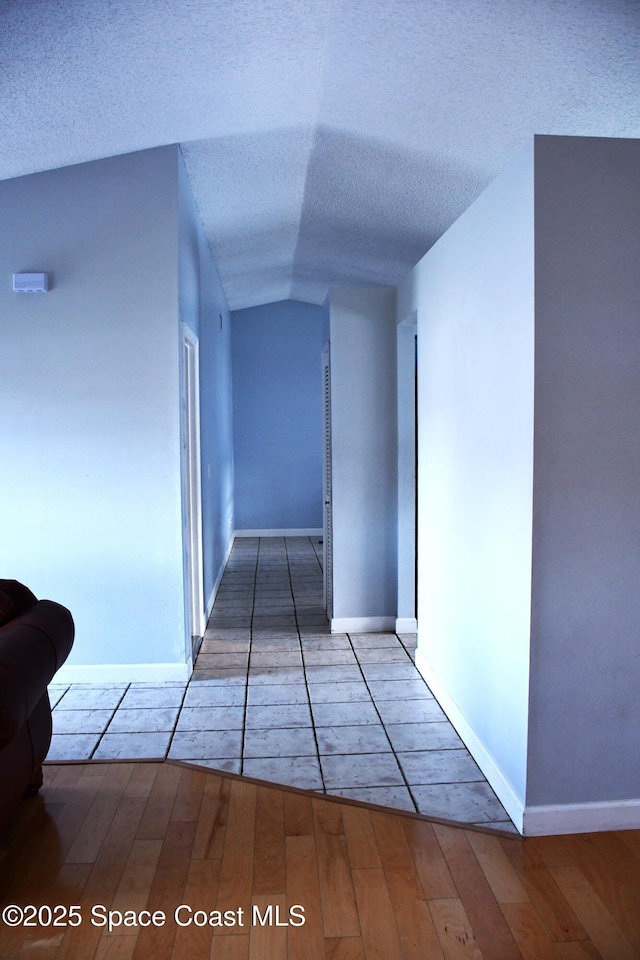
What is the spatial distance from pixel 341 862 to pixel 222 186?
3.74m

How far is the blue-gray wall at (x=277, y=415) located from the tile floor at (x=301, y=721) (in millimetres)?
4118

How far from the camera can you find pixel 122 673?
3.81 m

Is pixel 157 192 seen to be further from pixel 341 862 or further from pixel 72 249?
pixel 341 862

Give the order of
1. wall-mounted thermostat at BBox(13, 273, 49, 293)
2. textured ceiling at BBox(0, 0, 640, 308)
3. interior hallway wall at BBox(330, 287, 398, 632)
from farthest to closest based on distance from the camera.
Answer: interior hallway wall at BBox(330, 287, 398, 632), wall-mounted thermostat at BBox(13, 273, 49, 293), textured ceiling at BBox(0, 0, 640, 308)

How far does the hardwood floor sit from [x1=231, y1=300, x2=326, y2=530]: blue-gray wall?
247 inches

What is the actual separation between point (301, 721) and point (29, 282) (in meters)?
2.52

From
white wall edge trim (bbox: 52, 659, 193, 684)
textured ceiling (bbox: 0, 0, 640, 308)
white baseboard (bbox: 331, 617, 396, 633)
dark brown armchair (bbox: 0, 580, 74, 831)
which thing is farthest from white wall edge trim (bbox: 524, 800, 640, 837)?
textured ceiling (bbox: 0, 0, 640, 308)

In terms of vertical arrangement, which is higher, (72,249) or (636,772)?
(72,249)

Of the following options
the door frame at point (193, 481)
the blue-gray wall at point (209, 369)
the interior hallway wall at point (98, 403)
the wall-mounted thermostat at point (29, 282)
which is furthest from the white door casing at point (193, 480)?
the wall-mounted thermostat at point (29, 282)

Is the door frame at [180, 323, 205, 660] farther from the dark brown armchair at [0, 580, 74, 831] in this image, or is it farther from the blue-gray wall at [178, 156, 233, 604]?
the dark brown armchair at [0, 580, 74, 831]

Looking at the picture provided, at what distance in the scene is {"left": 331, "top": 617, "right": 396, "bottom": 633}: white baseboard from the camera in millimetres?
4680

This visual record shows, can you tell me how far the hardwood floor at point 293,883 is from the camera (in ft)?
6.14

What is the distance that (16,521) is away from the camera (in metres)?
3.79

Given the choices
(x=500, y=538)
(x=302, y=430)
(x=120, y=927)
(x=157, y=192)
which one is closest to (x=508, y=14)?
(x=500, y=538)
